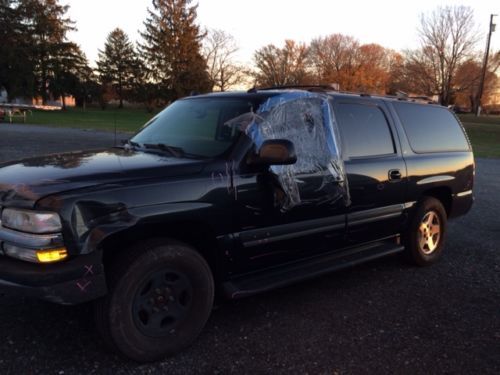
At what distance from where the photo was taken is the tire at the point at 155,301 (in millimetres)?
2910

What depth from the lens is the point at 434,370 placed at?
10.3ft

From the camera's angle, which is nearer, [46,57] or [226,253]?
[226,253]

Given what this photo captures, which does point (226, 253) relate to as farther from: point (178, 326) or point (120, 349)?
point (120, 349)

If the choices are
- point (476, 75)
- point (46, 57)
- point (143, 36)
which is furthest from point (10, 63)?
point (476, 75)

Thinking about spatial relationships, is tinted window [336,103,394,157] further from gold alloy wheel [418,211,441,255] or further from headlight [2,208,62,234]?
headlight [2,208,62,234]

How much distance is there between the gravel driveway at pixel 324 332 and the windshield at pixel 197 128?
55.8 inches

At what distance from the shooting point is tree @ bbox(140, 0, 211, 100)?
60375mm

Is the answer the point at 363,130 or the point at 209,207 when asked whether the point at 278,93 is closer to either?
the point at 363,130

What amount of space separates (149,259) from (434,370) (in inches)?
80.0

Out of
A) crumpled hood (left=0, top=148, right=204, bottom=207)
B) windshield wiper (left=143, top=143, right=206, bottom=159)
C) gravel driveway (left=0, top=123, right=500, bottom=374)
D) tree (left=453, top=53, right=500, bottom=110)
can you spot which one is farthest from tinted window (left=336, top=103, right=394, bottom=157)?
tree (left=453, top=53, right=500, bottom=110)

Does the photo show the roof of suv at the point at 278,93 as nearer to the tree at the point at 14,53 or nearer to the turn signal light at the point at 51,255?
the turn signal light at the point at 51,255

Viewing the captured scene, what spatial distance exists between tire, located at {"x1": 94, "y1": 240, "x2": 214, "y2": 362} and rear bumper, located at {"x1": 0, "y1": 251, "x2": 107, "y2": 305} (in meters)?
0.17

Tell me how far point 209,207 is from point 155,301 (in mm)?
723

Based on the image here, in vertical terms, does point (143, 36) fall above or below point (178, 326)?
above
